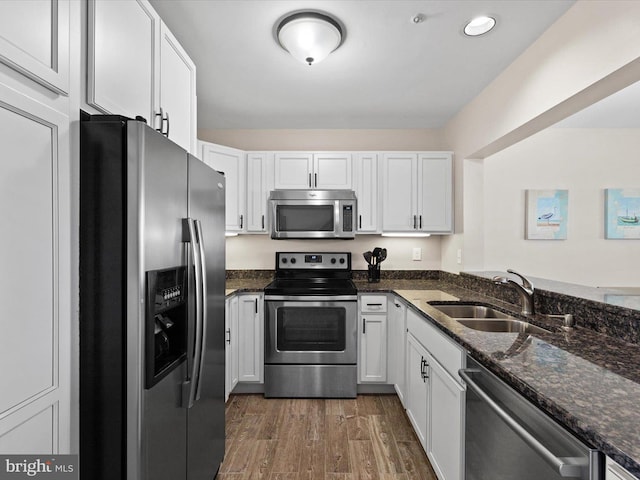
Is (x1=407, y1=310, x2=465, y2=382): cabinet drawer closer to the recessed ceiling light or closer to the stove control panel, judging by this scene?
the stove control panel

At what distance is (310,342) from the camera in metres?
2.81

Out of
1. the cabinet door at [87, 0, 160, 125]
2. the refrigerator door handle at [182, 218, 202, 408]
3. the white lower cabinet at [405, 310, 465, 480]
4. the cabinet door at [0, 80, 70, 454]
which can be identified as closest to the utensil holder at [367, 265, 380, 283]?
the white lower cabinet at [405, 310, 465, 480]

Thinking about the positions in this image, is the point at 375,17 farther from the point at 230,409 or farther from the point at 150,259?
the point at 230,409

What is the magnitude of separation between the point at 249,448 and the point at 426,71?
2777 millimetres

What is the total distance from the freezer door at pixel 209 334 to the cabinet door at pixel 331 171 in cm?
A: 153

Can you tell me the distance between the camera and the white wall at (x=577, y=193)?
3.41 metres

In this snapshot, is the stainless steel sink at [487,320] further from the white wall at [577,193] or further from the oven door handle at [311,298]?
the white wall at [577,193]

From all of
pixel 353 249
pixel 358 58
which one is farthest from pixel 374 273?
pixel 358 58

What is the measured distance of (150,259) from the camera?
1.03m

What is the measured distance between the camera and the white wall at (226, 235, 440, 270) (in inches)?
137

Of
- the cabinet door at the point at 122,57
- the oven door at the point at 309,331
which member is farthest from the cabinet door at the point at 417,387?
the cabinet door at the point at 122,57

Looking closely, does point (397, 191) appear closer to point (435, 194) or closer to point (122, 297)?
point (435, 194)

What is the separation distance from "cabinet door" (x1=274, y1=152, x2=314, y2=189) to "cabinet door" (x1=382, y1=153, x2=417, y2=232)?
726 millimetres

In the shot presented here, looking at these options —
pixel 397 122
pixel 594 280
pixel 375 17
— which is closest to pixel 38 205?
pixel 375 17
